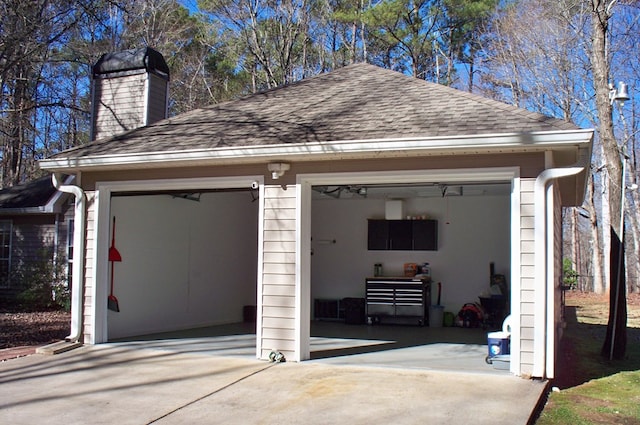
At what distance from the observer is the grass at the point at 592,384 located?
→ 4.92 meters

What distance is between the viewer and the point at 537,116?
6.18 metres

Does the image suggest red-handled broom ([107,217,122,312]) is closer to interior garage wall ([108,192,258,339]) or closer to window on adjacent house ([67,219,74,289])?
interior garage wall ([108,192,258,339])

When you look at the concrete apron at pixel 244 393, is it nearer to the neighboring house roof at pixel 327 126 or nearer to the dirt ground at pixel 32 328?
the dirt ground at pixel 32 328

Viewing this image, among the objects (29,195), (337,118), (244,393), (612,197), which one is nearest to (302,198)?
(337,118)

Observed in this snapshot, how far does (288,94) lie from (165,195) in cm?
245

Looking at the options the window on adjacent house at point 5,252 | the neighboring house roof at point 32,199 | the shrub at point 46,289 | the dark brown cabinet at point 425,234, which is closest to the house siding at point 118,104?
the neighboring house roof at point 32,199

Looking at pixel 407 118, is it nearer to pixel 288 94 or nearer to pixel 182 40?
pixel 288 94

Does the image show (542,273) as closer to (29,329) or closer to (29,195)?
(29,329)

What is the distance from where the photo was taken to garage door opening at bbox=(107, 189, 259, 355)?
8.52 meters

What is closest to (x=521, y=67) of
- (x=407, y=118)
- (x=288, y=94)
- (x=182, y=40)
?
(x=182, y=40)

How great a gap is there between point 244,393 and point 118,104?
21.2 feet

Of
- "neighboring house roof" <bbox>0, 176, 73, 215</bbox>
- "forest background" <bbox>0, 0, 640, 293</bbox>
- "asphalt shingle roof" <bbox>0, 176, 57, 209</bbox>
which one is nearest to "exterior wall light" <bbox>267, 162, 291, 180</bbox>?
"neighboring house roof" <bbox>0, 176, 73, 215</bbox>

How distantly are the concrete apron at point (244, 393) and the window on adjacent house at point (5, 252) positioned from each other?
24.8 ft

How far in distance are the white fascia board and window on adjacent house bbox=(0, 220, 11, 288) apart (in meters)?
7.05
